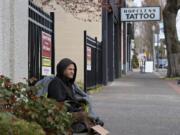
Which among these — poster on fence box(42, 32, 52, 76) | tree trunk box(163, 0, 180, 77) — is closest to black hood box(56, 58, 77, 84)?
poster on fence box(42, 32, 52, 76)

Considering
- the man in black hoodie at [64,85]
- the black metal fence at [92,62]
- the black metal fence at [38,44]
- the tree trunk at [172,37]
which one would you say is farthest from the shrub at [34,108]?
the tree trunk at [172,37]

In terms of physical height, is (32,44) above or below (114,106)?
above

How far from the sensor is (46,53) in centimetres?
935

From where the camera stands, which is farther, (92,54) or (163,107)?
(92,54)

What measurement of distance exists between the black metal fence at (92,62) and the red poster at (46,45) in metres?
7.76

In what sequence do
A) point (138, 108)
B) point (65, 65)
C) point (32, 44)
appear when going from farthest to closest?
point (138, 108) < point (32, 44) < point (65, 65)

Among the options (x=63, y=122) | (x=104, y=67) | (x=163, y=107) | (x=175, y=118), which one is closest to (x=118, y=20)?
(x=104, y=67)

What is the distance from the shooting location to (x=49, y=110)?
17.5 ft

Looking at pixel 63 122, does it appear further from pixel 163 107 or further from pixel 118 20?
pixel 118 20

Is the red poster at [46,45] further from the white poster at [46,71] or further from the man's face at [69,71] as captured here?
the man's face at [69,71]

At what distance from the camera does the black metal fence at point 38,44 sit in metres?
8.81

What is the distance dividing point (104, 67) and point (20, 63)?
16.1m

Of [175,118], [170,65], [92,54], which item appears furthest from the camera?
[170,65]

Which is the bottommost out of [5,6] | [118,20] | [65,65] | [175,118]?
[175,118]
